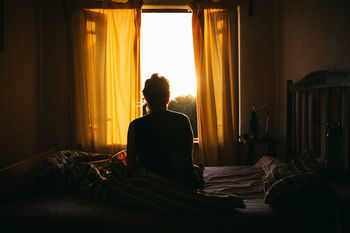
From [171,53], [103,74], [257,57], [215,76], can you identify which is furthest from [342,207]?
[103,74]

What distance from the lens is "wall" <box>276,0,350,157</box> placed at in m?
1.73

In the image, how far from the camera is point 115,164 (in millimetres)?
1472

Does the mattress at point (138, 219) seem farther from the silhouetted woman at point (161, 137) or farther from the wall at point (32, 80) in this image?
the wall at point (32, 80)

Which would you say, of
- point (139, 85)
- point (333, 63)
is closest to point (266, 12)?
point (333, 63)

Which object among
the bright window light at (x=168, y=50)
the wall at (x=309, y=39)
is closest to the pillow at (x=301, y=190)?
the wall at (x=309, y=39)

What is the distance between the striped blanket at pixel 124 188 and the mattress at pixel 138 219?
44 mm

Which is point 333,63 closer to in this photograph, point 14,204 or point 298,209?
point 298,209

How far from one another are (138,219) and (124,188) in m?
0.19

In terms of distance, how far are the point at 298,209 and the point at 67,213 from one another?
3.96 ft

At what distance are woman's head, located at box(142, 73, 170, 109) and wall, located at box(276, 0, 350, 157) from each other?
1306mm

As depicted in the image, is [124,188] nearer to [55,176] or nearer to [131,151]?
[131,151]

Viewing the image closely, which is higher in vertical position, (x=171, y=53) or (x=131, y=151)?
(x=171, y=53)

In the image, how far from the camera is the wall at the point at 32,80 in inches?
89.3

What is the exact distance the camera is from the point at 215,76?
9.87 ft
